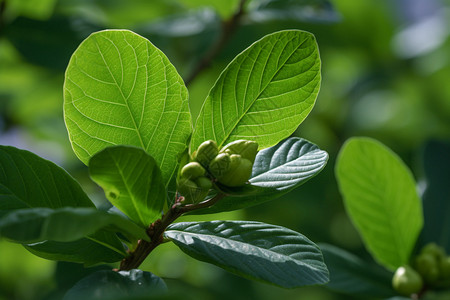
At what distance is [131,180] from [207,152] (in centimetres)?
11

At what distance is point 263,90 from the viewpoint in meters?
0.80

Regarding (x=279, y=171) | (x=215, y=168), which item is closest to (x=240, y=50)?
(x=279, y=171)

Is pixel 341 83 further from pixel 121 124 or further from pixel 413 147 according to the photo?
pixel 121 124

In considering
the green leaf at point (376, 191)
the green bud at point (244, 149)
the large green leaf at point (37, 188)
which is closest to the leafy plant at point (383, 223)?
the green leaf at point (376, 191)

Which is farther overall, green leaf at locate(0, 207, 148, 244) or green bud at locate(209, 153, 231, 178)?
green bud at locate(209, 153, 231, 178)

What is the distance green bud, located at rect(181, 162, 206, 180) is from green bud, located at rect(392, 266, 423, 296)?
0.62 m

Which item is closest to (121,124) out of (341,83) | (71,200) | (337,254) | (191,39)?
(71,200)

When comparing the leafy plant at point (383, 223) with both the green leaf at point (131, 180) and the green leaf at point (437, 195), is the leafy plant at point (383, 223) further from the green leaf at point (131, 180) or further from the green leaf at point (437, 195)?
the green leaf at point (131, 180)

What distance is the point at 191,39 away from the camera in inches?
83.1

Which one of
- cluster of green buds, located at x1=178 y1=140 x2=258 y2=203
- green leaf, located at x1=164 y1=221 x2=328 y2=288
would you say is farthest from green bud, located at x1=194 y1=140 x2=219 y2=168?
green leaf, located at x1=164 y1=221 x2=328 y2=288

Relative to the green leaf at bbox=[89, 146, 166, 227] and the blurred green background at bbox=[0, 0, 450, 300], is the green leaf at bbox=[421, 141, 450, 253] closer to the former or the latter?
the blurred green background at bbox=[0, 0, 450, 300]

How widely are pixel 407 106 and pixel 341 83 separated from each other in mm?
364

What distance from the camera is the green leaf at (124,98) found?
0.76 m

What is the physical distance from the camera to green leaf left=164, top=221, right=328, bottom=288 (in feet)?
2.38
